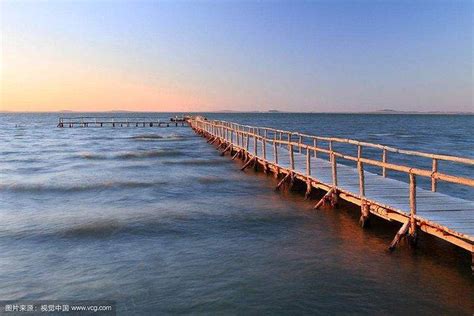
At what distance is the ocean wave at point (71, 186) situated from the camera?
18.3m

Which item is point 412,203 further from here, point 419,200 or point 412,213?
point 419,200

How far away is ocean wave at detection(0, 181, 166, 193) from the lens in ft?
60.0

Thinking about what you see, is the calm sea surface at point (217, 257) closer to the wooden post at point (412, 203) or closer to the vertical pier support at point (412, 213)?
the vertical pier support at point (412, 213)

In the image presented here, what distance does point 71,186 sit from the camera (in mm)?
19109

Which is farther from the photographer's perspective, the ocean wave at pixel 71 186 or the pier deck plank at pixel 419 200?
the ocean wave at pixel 71 186

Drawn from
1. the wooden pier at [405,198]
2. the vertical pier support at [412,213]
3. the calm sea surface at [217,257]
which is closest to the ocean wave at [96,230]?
the calm sea surface at [217,257]

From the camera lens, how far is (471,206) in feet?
31.5

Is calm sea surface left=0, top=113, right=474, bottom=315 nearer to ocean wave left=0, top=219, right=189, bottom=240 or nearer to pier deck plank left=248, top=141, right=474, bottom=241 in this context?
ocean wave left=0, top=219, right=189, bottom=240

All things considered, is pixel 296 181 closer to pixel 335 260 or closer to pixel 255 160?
pixel 255 160

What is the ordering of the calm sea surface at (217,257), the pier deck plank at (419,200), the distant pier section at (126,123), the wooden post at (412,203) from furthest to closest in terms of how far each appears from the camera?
the distant pier section at (126,123), the wooden post at (412,203), the pier deck plank at (419,200), the calm sea surface at (217,257)

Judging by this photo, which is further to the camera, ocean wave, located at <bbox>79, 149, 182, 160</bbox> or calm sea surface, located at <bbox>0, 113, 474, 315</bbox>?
ocean wave, located at <bbox>79, 149, 182, 160</bbox>

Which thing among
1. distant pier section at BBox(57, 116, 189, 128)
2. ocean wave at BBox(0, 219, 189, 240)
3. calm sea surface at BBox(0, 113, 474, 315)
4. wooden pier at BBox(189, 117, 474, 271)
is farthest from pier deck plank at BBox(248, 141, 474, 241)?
distant pier section at BBox(57, 116, 189, 128)

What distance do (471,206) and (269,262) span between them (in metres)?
4.36

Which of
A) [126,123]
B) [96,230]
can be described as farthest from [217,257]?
[126,123]
